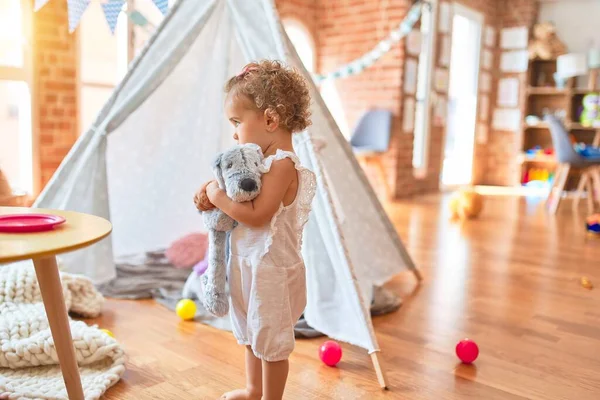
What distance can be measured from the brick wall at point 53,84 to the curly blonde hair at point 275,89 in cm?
225

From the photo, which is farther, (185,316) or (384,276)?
(384,276)

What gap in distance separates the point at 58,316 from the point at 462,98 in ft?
19.9

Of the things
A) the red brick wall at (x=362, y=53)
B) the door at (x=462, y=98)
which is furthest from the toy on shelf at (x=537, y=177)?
the red brick wall at (x=362, y=53)

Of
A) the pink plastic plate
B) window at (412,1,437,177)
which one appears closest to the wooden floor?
the pink plastic plate

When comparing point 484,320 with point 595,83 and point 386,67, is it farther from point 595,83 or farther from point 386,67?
point 595,83

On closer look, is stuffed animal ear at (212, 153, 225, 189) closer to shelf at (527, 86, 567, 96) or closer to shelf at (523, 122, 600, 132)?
shelf at (523, 122, 600, 132)

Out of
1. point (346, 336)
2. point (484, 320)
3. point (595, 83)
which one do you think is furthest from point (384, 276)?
point (595, 83)

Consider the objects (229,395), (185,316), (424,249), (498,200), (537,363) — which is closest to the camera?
(229,395)

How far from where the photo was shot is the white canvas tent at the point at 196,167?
1.82m

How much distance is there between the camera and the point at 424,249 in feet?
10.6

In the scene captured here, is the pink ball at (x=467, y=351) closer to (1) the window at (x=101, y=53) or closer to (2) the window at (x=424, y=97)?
(1) the window at (x=101, y=53)

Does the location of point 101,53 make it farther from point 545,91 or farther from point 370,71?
point 545,91

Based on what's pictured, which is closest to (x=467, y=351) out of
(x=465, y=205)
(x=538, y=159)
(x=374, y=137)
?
(x=465, y=205)

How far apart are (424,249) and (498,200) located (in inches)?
104
